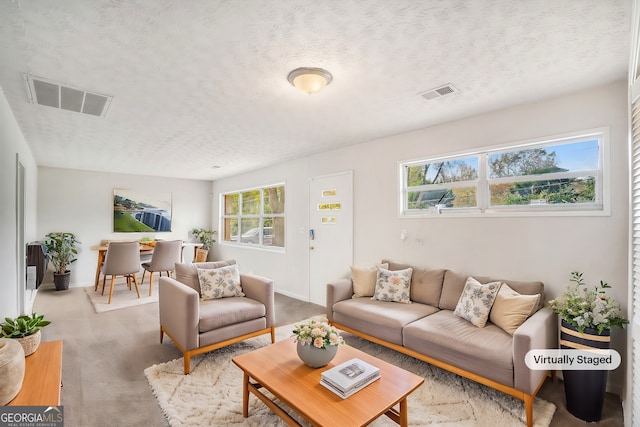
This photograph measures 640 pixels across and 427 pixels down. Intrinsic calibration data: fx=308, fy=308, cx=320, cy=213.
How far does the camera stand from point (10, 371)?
1.40 m

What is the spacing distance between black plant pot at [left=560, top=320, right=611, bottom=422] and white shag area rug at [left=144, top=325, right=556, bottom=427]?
0.50ft

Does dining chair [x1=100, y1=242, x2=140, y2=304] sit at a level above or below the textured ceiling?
below

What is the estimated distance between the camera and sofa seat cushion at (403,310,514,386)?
210cm

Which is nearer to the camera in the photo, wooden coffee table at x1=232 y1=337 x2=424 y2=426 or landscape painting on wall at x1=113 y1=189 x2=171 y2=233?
wooden coffee table at x1=232 y1=337 x2=424 y2=426

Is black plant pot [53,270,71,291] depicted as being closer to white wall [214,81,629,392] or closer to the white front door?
white wall [214,81,629,392]

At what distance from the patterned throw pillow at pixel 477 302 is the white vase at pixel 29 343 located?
307 cm

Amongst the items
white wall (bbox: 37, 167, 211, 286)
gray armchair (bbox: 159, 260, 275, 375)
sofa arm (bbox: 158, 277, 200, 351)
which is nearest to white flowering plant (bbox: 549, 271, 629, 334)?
gray armchair (bbox: 159, 260, 275, 375)

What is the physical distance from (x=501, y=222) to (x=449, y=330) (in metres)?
1.17

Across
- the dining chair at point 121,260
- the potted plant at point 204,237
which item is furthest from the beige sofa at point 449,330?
the potted plant at point 204,237

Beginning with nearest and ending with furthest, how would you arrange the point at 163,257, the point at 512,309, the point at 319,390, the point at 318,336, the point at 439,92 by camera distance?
the point at 319,390 < the point at 318,336 < the point at 512,309 < the point at 439,92 < the point at 163,257

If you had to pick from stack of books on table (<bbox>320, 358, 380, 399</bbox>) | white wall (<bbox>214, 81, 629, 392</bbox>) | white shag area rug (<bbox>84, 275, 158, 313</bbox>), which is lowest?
white shag area rug (<bbox>84, 275, 158, 313</bbox>)

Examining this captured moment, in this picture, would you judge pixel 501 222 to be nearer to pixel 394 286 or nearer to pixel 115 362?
pixel 394 286

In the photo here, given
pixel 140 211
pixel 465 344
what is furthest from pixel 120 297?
pixel 465 344

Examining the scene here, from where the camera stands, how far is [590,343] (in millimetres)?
2027
